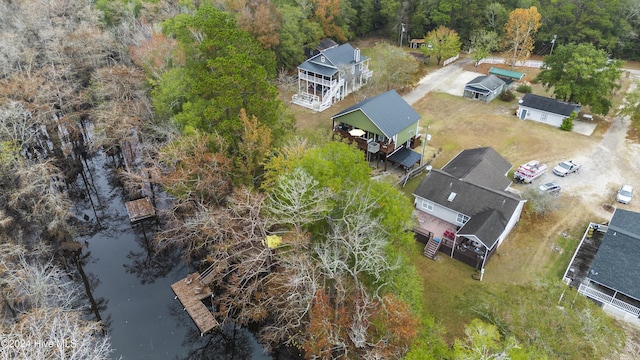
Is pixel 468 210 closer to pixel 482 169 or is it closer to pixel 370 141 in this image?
pixel 482 169

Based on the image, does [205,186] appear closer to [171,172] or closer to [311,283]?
[171,172]

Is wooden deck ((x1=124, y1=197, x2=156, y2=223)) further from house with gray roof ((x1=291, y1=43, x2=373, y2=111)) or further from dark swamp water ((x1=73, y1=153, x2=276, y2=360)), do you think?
house with gray roof ((x1=291, y1=43, x2=373, y2=111))

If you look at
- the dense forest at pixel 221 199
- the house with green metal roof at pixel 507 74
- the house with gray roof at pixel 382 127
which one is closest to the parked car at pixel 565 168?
the house with gray roof at pixel 382 127

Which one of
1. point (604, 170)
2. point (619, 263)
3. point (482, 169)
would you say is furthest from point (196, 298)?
point (604, 170)

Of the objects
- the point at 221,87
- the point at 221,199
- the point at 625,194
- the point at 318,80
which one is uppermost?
the point at 221,87

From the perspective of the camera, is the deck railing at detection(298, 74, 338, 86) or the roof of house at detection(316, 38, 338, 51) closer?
the deck railing at detection(298, 74, 338, 86)

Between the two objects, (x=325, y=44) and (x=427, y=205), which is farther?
(x=325, y=44)

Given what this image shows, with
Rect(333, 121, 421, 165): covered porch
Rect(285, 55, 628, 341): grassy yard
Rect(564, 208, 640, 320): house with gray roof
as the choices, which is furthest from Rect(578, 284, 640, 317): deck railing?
Rect(333, 121, 421, 165): covered porch
